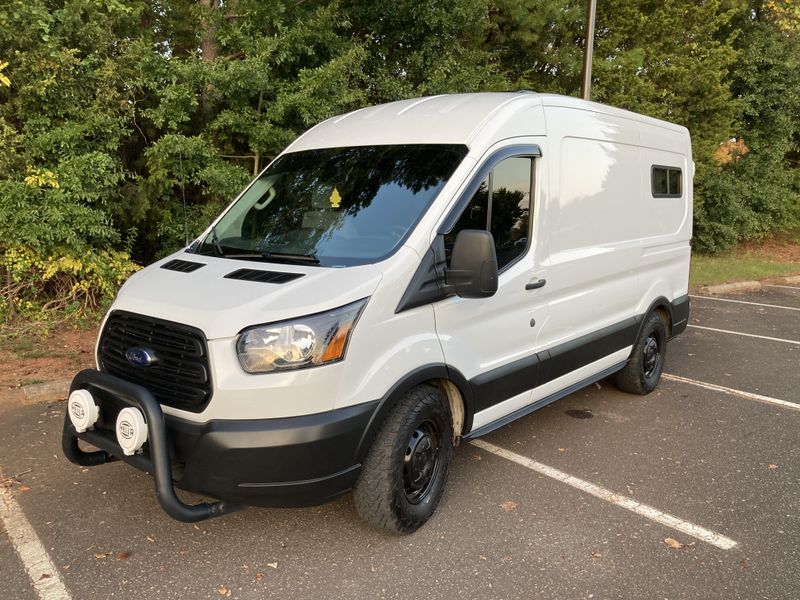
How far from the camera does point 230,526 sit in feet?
11.5

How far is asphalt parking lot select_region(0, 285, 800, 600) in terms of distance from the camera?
10.00 ft

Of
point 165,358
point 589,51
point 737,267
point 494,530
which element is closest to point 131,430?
point 165,358

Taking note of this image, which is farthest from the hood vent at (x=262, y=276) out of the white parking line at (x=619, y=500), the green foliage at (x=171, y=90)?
the white parking line at (x=619, y=500)

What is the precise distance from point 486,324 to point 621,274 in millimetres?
1900

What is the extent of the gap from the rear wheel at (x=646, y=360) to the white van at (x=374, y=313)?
2.01 feet

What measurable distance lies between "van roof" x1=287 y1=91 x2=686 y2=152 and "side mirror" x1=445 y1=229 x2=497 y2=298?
0.73 meters

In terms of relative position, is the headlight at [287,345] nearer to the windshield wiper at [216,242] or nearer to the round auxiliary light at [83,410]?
the round auxiliary light at [83,410]

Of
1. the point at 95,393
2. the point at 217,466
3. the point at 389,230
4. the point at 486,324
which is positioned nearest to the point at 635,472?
the point at 486,324

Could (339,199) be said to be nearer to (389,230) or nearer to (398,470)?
(389,230)

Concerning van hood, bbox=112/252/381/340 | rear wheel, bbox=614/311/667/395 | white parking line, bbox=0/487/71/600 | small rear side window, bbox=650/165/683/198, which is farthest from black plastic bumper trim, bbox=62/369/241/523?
small rear side window, bbox=650/165/683/198

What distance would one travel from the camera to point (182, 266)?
3551 millimetres

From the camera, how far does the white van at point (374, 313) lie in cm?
285

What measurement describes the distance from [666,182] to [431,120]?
295 centimetres

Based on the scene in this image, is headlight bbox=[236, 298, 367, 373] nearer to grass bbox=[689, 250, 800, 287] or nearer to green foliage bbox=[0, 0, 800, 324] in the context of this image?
green foliage bbox=[0, 0, 800, 324]
